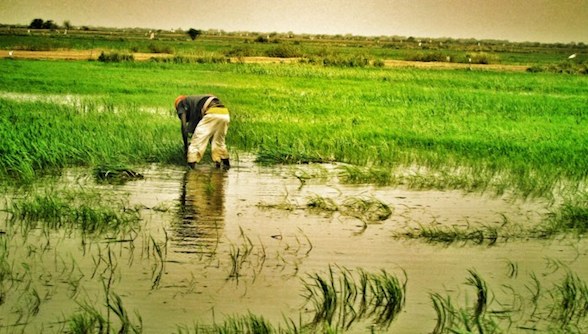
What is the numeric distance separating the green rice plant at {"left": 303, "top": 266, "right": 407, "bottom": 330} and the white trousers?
2973 mm

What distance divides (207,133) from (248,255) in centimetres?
246

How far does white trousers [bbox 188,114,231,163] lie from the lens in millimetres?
7051

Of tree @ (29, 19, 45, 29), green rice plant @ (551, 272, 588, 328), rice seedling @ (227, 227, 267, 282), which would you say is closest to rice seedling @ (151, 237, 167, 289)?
rice seedling @ (227, 227, 267, 282)

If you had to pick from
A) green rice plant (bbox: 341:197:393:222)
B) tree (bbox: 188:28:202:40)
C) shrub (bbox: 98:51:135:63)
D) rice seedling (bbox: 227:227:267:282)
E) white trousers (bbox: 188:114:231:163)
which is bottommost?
tree (bbox: 188:28:202:40)

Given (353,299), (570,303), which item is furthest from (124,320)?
(570,303)

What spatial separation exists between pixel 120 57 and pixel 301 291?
18399 millimetres

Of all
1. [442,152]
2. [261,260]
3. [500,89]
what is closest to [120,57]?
[500,89]

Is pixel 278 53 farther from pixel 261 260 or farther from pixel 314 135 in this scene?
pixel 261 260

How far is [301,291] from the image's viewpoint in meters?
4.16

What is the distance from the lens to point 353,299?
13.2 feet

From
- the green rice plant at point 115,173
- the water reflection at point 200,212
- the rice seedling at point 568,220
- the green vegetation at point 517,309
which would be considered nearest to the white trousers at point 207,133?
the water reflection at point 200,212

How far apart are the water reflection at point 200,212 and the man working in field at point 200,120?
0.82 feet

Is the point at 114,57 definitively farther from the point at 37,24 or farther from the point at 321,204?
the point at 321,204

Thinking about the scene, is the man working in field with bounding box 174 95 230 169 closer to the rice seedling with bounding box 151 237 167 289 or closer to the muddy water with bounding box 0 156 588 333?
the muddy water with bounding box 0 156 588 333
